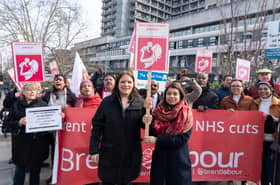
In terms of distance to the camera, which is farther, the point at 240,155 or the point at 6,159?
the point at 6,159

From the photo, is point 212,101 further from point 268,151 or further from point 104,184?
point 104,184

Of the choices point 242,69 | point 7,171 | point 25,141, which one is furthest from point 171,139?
point 242,69

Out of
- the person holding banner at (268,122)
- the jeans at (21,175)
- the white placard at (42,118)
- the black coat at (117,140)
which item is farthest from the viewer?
the person holding banner at (268,122)

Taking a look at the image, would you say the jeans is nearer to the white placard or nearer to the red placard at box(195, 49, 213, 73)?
the white placard

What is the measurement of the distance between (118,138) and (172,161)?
0.64m

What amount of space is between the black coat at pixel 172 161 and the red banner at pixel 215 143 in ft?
2.88

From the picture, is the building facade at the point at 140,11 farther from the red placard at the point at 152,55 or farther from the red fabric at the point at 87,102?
the red placard at the point at 152,55

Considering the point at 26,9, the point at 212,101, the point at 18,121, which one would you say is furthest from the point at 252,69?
the point at 26,9

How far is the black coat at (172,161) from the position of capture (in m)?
2.08

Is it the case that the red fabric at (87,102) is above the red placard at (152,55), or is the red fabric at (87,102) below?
below

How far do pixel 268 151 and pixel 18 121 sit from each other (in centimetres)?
364

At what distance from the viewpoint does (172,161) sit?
6.97 feet

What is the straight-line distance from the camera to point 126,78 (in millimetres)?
2168

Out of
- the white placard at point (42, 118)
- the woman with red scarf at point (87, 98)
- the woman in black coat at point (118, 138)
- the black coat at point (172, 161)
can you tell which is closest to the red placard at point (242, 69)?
the black coat at point (172, 161)
